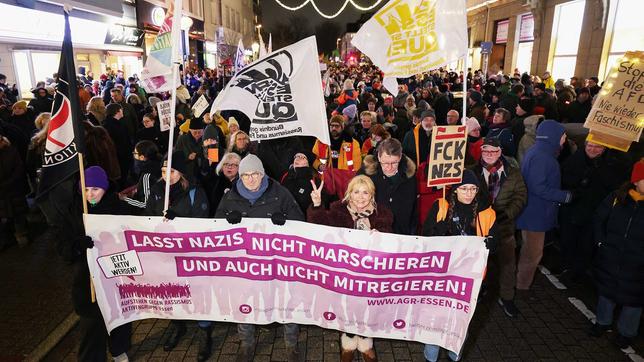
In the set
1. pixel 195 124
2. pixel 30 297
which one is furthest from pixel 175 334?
pixel 195 124

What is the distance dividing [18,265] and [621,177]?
8223mm

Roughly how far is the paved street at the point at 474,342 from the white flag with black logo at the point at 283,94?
7.10ft

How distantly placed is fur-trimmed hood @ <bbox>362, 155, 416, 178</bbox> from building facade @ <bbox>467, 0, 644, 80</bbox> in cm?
1633

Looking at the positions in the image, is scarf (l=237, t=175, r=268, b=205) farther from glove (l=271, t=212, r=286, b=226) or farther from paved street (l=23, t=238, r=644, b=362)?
paved street (l=23, t=238, r=644, b=362)

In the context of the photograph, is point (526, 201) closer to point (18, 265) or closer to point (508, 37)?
point (18, 265)

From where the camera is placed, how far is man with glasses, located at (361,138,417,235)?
4.71 m

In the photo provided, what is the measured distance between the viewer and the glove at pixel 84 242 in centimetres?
366

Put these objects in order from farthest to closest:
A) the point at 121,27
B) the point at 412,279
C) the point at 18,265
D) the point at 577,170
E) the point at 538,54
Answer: the point at 538,54 → the point at 121,27 → the point at 18,265 → the point at 577,170 → the point at 412,279

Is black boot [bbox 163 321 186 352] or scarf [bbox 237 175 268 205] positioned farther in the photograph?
black boot [bbox 163 321 186 352]

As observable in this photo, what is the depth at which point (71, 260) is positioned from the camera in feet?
12.1

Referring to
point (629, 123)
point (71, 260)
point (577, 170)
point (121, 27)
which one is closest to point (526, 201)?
point (577, 170)

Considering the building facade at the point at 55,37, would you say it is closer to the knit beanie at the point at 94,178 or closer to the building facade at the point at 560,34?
the knit beanie at the point at 94,178

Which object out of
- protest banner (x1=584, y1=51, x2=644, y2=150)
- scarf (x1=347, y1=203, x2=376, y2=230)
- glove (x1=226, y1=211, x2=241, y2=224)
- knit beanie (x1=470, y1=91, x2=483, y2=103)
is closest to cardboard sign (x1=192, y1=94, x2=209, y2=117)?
glove (x1=226, y1=211, x2=241, y2=224)

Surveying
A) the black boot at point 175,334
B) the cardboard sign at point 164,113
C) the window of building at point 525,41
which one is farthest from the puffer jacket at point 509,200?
the window of building at point 525,41
